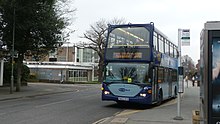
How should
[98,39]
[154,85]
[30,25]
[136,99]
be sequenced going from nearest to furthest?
[136,99], [154,85], [30,25], [98,39]

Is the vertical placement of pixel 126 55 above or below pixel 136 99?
above

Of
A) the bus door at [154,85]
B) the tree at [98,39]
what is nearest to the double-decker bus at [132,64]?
the bus door at [154,85]

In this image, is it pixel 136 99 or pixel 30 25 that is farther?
pixel 30 25

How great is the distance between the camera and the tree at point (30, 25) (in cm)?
2506

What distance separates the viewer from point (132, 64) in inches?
637

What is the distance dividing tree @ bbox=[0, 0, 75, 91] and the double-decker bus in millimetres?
10598

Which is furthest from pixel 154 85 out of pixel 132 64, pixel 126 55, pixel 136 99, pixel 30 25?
pixel 30 25

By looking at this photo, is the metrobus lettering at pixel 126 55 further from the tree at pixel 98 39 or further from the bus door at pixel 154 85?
the tree at pixel 98 39

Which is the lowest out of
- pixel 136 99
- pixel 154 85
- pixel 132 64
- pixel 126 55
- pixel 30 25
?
pixel 136 99

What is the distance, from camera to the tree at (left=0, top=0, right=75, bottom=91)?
987 inches

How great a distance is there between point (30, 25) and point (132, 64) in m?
11.9

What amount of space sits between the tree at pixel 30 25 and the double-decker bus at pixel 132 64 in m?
10.6

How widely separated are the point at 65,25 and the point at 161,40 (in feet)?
43.7

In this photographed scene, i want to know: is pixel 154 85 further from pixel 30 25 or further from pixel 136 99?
pixel 30 25
